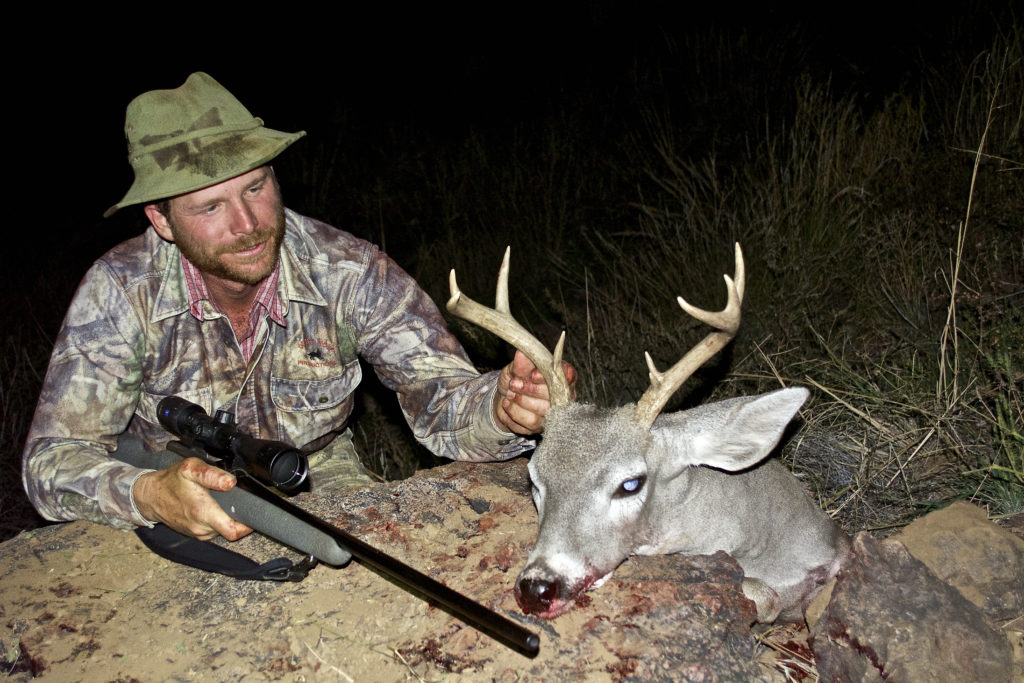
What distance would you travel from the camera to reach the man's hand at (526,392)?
345 cm

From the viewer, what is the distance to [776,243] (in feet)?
19.1

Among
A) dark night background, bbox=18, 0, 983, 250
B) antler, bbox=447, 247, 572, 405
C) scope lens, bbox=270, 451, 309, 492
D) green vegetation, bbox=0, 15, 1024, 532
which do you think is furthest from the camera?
dark night background, bbox=18, 0, 983, 250

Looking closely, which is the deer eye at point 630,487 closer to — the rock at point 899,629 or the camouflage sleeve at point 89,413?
the rock at point 899,629

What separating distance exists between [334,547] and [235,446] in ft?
1.95

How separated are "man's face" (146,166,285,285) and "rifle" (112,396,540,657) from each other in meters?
0.81

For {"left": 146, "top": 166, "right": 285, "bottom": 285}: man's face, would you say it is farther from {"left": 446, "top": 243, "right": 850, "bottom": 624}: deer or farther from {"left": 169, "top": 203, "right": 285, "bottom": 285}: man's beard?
{"left": 446, "top": 243, "right": 850, "bottom": 624}: deer

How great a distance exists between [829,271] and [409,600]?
13.6 ft

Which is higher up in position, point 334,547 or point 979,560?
point 334,547

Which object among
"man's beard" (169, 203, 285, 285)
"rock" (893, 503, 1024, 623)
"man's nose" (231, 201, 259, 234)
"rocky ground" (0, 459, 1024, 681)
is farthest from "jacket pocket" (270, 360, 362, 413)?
"rock" (893, 503, 1024, 623)

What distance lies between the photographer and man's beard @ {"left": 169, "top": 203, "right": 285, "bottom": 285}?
3.71 m

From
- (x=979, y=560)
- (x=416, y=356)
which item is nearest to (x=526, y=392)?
(x=416, y=356)

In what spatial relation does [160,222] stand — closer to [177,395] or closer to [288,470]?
[177,395]

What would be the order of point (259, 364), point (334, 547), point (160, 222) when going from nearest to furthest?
point (334, 547), point (160, 222), point (259, 364)

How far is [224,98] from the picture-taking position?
12.3 feet
